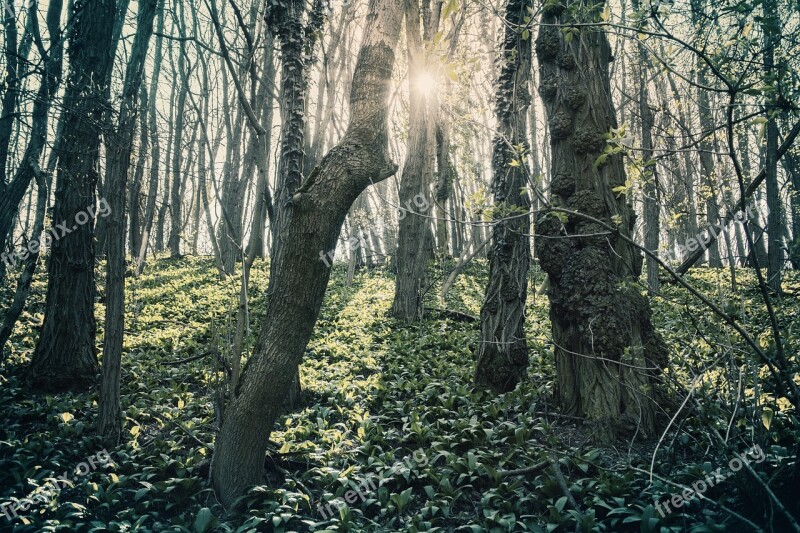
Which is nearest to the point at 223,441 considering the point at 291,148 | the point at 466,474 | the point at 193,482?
the point at 193,482

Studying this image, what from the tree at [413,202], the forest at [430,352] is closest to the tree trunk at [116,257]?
the forest at [430,352]

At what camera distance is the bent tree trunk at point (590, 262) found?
420 centimetres

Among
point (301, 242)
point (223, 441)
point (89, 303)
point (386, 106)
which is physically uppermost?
point (386, 106)

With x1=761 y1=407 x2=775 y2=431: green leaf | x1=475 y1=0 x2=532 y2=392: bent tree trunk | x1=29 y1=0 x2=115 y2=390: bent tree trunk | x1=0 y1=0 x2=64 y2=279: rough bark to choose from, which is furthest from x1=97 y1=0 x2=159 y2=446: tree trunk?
x1=761 y1=407 x2=775 y2=431: green leaf

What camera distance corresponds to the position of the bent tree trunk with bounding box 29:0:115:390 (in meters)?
5.75

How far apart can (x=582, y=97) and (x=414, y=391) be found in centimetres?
420

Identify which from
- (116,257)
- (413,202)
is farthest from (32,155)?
(413,202)

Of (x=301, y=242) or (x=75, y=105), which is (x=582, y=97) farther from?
(x=75, y=105)

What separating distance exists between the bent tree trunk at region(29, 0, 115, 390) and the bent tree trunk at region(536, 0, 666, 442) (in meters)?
5.64

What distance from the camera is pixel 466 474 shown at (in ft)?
12.7

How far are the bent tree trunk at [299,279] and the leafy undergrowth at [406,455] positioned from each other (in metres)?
0.42

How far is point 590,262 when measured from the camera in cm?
434

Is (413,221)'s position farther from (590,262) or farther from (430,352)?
(590,262)

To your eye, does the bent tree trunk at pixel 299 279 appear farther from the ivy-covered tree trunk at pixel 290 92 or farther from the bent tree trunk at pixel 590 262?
the ivy-covered tree trunk at pixel 290 92
